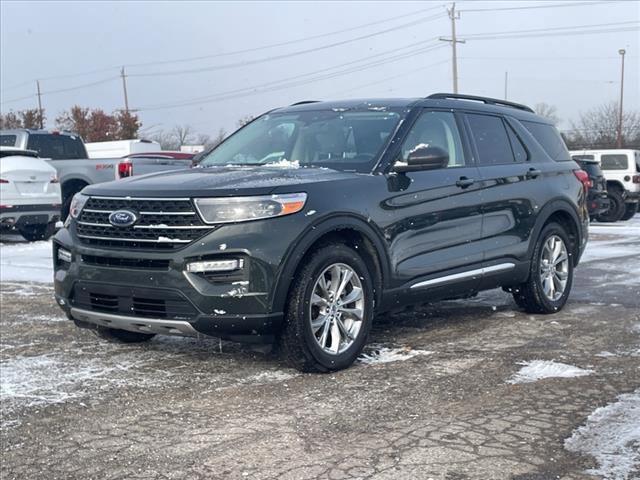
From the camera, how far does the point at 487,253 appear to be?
659cm

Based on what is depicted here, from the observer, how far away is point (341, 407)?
4.56 meters

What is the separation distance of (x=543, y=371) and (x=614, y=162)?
18.8 meters

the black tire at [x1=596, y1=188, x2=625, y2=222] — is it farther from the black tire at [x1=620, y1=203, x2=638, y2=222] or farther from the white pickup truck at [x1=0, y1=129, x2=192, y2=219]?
the white pickup truck at [x1=0, y1=129, x2=192, y2=219]

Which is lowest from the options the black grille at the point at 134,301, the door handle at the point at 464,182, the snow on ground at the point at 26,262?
the snow on ground at the point at 26,262

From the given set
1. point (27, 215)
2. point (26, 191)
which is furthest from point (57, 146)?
point (27, 215)

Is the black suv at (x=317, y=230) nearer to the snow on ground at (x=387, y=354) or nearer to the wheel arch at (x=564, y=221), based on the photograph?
the wheel arch at (x=564, y=221)

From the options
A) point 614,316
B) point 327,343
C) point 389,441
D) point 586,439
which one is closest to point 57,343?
point 327,343

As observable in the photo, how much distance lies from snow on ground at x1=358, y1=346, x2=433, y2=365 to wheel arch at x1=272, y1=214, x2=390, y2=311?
383mm

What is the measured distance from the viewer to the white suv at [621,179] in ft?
72.3

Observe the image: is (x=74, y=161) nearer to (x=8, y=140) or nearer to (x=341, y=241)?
(x=8, y=140)

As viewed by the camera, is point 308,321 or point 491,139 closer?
point 308,321

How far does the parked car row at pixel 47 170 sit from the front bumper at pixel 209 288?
26.2 ft

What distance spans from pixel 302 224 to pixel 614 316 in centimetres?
342

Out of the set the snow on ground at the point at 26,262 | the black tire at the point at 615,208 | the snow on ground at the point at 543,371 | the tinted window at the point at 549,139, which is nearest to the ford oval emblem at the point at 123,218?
the snow on ground at the point at 543,371
